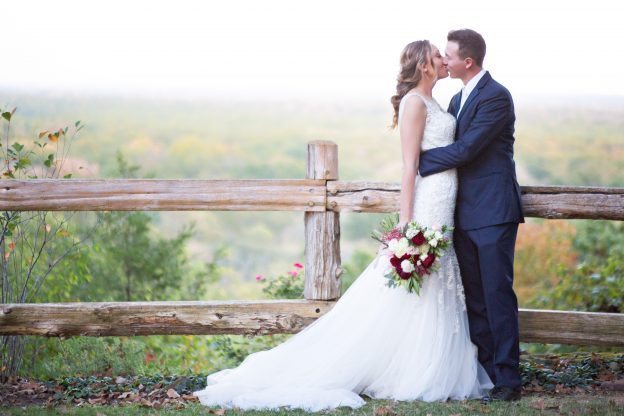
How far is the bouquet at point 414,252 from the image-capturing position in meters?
4.55

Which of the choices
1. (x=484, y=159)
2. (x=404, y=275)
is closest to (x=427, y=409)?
(x=404, y=275)

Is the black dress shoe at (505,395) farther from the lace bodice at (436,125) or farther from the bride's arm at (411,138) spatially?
the lace bodice at (436,125)

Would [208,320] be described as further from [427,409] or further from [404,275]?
[427,409]

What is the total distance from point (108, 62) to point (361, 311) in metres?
20.2

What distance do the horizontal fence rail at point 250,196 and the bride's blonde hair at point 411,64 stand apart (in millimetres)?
687

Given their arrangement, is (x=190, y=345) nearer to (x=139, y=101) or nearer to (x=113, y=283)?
(x=113, y=283)

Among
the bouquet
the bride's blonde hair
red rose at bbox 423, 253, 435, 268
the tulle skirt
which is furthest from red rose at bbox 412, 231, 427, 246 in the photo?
the bride's blonde hair

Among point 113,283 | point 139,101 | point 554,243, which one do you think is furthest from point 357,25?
point 113,283

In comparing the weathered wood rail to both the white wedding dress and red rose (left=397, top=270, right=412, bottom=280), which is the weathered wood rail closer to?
the white wedding dress

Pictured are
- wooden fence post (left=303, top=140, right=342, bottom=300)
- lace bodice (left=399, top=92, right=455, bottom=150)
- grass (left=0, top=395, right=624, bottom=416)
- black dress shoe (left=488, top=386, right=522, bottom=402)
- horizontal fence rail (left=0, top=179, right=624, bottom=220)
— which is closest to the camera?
grass (left=0, top=395, right=624, bottom=416)

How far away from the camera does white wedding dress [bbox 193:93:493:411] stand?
15.4ft

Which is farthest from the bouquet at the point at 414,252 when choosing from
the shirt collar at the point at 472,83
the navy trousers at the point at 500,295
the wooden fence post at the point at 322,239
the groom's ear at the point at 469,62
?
the groom's ear at the point at 469,62

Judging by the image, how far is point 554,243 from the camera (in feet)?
43.2

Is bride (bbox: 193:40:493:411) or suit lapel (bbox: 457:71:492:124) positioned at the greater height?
suit lapel (bbox: 457:71:492:124)
